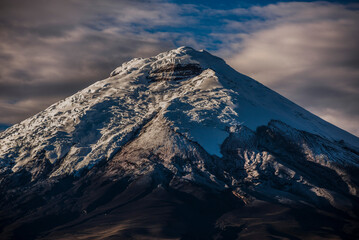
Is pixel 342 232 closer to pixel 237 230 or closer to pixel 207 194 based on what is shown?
pixel 237 230

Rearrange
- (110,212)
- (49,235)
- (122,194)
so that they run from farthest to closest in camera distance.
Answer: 1. (122,194)
2. (110,212)
3. (49,235)

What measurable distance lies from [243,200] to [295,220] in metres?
25.7

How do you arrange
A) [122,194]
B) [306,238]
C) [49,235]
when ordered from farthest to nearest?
[122,194]
[49,235]
[306,238]

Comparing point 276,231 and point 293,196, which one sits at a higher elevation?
point 293,196

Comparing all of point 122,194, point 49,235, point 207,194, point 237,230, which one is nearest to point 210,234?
point 237,230

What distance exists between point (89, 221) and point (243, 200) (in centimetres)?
7012

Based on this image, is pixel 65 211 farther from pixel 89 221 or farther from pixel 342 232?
pixel 342 232

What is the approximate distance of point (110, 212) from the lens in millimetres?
186875

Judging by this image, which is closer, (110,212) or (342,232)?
(342,232)

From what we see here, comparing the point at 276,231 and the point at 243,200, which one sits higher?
the point at 243,200

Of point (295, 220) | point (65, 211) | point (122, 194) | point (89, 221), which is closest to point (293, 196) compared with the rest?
point (295, 220)

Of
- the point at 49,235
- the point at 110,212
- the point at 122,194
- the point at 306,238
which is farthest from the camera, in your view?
the point at 122,194

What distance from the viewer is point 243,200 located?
631 ft

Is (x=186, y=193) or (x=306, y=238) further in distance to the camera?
(x=186, y=193)
